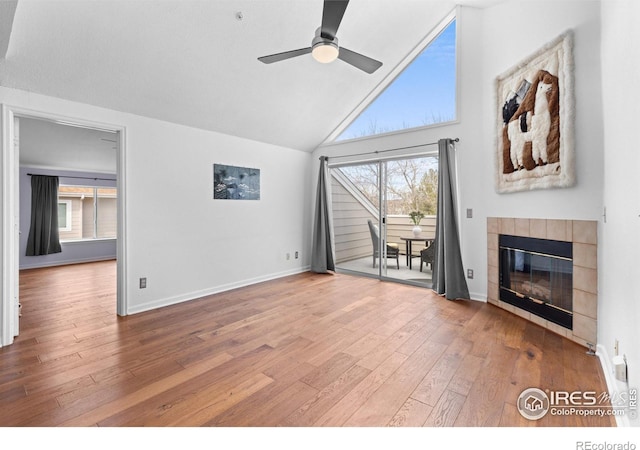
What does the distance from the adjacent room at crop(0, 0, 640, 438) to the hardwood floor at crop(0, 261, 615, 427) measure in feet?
0.07

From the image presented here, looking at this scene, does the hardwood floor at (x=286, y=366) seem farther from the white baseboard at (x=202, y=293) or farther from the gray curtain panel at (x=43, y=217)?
the gray curtain panel at (x=43, y=217)

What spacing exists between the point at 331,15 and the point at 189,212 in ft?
9.77

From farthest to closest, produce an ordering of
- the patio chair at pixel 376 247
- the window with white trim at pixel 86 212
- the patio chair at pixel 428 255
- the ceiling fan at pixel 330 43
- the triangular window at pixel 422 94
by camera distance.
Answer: the window with white trim at pixel 86 212 → the patio chair at pixel 376 247 → the patio chair at pixel 428 255 → the triangular window at pixel 422 94 → the ceiling fan at pixel 330 43

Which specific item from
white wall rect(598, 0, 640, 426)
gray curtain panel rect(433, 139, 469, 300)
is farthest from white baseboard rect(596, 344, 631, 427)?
gray curtain panel rect(433, 139, 469, 300)

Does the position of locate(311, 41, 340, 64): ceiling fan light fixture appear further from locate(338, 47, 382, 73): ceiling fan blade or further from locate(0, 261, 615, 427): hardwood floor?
locate(0, 261, 615, 427): hardwood floor

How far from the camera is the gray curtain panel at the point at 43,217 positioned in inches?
248

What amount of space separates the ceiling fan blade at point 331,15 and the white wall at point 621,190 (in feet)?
4.98

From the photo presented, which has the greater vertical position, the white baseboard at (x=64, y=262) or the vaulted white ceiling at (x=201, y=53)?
the vaulted white ceiling at (x=201, y=53)

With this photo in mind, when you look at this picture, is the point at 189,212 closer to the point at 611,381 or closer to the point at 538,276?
the point at 538,276

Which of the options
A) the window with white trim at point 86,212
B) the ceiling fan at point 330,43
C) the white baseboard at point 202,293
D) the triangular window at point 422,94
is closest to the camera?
the ceiling fan at point 330,43

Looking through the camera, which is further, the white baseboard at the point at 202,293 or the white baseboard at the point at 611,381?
the white baseboard at the point at 202,293

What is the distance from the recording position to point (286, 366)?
2.25 metres

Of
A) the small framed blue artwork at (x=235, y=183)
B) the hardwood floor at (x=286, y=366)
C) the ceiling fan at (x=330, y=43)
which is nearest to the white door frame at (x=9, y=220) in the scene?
the hardwood floor at (x=286, y=366)

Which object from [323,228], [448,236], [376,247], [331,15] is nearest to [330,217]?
[323,228]
